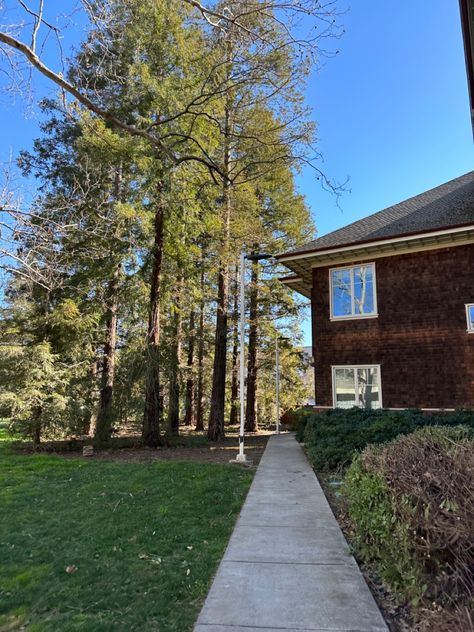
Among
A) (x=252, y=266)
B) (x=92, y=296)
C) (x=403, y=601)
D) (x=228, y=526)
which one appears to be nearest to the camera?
(x=403, y=601)

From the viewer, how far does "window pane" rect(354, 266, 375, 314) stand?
12.8 metres

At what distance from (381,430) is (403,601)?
5.26 meters

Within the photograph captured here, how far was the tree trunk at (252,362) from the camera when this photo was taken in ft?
69.5

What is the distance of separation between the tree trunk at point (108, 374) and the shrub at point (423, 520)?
11.1 m

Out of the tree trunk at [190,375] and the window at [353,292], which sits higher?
the window at [353,292]

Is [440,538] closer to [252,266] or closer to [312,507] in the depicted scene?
[312,507]

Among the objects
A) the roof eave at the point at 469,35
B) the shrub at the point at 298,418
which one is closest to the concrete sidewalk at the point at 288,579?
the shrub at the point at 298,418

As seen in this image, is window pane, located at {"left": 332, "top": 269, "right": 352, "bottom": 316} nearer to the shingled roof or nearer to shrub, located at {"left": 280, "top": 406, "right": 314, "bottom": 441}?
the shingled roof

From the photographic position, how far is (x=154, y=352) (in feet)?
43.5

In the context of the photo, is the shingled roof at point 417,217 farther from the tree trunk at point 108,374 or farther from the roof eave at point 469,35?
the tree trunk at point 108,374

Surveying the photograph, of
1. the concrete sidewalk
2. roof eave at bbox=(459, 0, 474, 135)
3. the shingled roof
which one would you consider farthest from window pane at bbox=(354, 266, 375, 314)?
the concrete sidewalk

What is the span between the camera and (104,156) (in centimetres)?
1205

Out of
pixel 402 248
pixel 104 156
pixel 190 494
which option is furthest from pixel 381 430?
pixel 104 156

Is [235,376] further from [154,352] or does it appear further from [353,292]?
[353,292]
